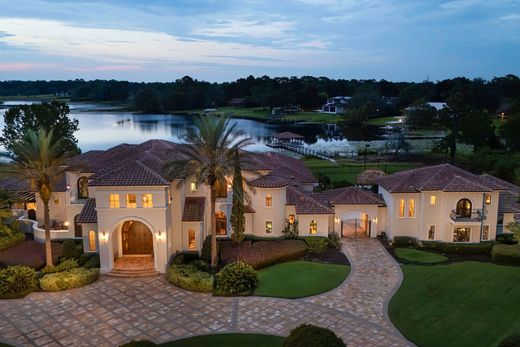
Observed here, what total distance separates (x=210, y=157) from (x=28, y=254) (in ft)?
50.8

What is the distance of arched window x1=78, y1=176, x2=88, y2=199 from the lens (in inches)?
1404

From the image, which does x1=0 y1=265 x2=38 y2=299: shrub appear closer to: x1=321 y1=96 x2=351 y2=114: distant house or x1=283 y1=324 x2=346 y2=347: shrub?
x1=283 y1=324 x2=346 y2=347: shrub

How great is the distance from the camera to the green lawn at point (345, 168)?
199ft

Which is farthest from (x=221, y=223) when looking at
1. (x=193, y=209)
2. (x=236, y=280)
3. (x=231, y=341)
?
(x=231, y=341)

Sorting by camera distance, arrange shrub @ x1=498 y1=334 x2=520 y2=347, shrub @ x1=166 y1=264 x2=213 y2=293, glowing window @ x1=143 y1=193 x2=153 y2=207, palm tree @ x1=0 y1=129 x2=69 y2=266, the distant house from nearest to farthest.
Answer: shrub @ x1=498 y1=334 x2=520 y2=347
shrub @ x1=166 y1=264 x2=213 y2=293
palm tree @ x1=0 y1=129 x2=69 y2=266
glowing window @ x1=143 y1=193 x2=153 y2=207
the distant house

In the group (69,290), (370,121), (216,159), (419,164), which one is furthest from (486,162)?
(370,121)

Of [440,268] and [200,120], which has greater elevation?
[200,120]

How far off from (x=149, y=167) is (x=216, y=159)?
532 centimetres

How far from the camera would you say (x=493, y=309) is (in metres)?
23.8

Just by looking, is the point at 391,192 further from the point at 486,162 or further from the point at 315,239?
the point at 486,162

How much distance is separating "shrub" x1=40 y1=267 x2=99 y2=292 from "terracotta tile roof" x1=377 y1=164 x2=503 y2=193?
23.7 metres

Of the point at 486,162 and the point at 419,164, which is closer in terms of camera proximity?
the point at 486,162

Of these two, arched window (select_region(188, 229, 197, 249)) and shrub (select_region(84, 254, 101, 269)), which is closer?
shrub (select_region(84, 254, 101, 269))

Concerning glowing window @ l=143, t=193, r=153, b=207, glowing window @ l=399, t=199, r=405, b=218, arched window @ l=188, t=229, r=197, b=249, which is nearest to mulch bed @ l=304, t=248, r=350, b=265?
glowing window @ l=399, t=199, r=405, b=218
